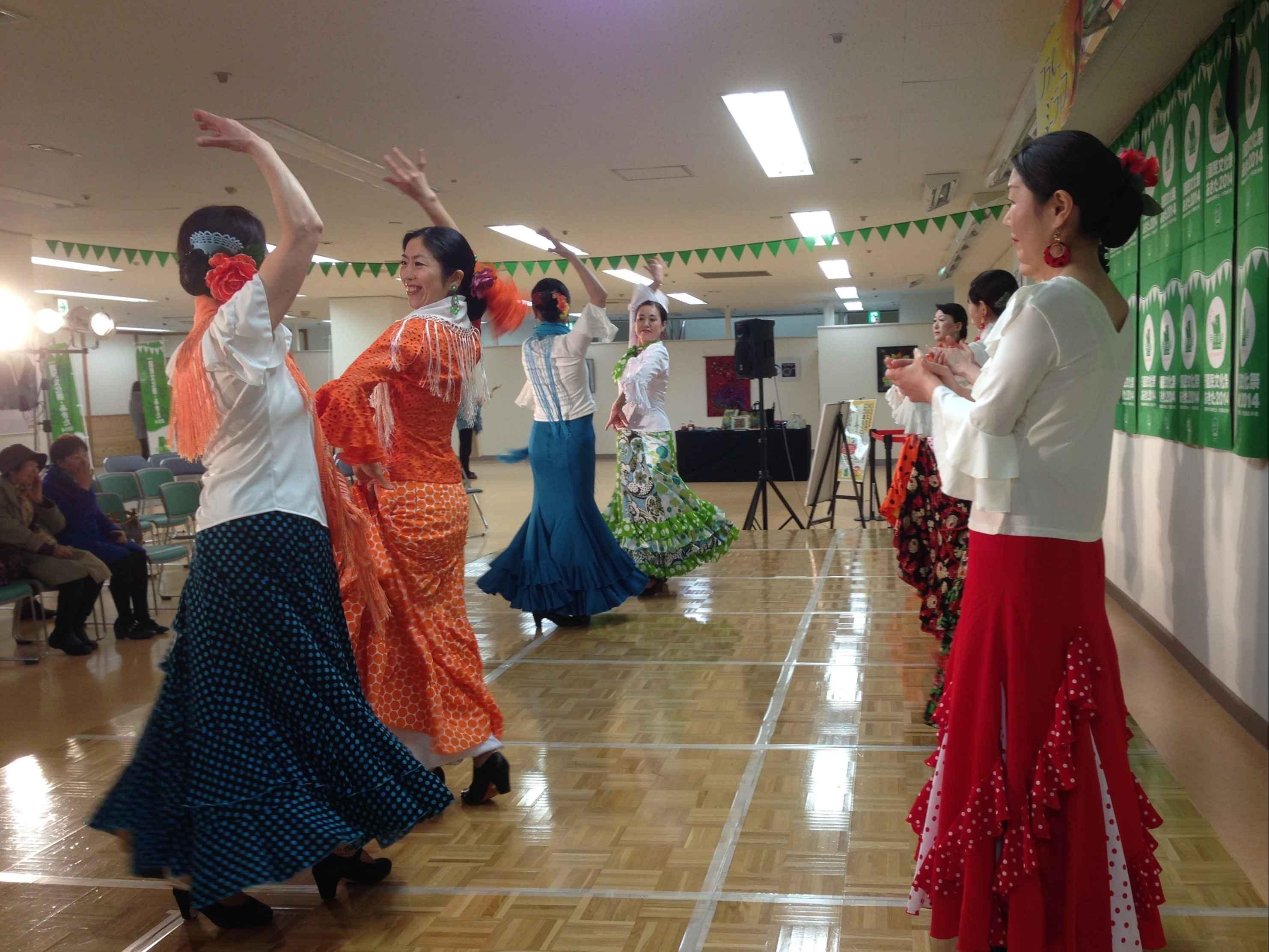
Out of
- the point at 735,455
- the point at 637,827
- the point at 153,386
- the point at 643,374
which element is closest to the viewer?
the point at 637,827

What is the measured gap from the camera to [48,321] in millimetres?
8883

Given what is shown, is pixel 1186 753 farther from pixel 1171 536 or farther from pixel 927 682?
pixel 1171 536

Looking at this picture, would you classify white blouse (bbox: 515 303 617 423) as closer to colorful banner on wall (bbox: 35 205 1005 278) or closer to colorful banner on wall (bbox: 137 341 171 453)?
colorful banner on wall (bbox: 35 205 1005 278)

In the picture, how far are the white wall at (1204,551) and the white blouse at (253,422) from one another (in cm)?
286

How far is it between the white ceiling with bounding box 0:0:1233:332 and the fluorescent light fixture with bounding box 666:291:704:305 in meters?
7.40

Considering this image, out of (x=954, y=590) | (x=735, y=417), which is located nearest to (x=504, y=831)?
(x=954, y=590)

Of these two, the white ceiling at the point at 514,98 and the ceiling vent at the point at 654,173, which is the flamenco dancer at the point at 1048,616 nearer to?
the white ceiling at the point at 514,98

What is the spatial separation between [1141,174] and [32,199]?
27.5ft

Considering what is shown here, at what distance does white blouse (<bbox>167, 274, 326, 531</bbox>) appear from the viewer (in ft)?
6.66

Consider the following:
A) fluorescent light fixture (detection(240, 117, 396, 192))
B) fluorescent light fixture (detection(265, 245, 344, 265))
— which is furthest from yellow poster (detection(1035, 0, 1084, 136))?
fluorescent light fixture (detection(265, 245, 344, 265))

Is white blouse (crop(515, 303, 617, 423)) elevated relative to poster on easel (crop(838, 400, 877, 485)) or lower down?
elevated

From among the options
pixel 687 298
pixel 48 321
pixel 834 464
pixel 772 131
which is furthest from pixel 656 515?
pixel 687 298

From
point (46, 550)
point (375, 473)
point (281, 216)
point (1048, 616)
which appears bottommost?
point (46, 550)

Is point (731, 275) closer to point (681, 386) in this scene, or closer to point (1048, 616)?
point (681, 386)
